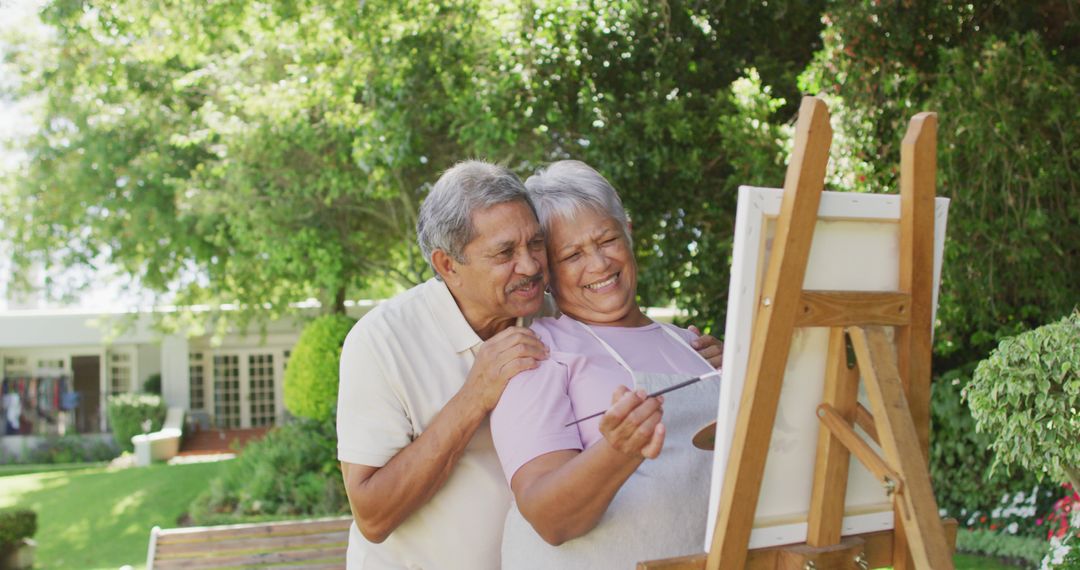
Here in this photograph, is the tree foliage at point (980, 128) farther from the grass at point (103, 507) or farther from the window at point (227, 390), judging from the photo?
the window at point (227, 390)

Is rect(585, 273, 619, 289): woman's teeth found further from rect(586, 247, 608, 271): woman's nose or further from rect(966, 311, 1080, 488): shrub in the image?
rect(966, 311, 1080, 488): shrub

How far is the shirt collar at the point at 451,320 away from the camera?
2.70 meters

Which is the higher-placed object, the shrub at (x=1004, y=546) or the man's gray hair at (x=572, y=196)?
the man's gray hair at (x=572, y=196)

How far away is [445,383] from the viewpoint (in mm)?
2652

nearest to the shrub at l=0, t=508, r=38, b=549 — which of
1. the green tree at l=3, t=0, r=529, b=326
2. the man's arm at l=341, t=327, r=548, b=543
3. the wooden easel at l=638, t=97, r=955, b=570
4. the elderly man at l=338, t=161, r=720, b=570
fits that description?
the green tree at l=3, t=0, r=529, b=326

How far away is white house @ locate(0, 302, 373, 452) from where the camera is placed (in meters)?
24.3

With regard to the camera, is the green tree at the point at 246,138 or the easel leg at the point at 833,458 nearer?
the easel leg at the point at 833,458

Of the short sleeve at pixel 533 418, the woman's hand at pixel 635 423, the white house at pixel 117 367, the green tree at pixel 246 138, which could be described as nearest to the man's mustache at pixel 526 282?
the short sleeve at pixel 533 418

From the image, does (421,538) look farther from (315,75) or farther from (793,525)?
(315,75)

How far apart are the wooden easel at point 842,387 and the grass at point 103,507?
356 inches

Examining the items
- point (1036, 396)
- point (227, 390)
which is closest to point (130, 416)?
point (227, 390)

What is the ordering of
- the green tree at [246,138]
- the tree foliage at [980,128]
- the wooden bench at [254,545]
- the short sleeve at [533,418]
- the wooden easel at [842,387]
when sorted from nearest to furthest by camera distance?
the wooden easel at [842,387] → the short sleeve at [533,418] → the wooden bench at [254,545] → the tree foliage at [980,128] → the green tree at [246,138]

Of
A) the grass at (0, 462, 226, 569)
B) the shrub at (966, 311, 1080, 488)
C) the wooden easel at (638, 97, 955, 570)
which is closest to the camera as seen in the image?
the wooden easel at (638, 97, 955, 570)

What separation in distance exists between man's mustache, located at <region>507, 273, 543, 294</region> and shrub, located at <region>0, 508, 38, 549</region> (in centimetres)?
874
